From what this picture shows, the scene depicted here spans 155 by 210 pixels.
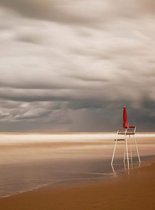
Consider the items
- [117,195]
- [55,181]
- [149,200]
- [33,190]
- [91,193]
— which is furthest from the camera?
[55,181]

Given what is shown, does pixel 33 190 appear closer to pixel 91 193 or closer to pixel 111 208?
pixel 91 193

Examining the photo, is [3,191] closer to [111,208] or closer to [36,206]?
[36,206]

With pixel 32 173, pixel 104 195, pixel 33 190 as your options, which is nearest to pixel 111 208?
pixel 104 195

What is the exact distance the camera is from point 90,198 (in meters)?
10.4

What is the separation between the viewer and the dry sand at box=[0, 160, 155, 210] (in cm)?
931

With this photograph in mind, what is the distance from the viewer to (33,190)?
1254 cm

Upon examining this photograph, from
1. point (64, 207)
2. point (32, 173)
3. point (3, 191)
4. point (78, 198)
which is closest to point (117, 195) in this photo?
point (78, 198)

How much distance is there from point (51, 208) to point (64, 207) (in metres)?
0.33

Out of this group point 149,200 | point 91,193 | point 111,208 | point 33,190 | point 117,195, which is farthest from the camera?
point 33,190

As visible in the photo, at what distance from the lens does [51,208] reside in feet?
30.8

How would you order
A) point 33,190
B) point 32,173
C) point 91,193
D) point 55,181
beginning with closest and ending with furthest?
point 91,193, point 33,190, point 55,181, point 32,173

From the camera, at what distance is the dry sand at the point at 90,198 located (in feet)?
30.6

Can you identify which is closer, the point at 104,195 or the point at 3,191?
the point at 104,195

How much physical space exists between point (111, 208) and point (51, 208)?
150cm
